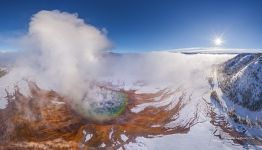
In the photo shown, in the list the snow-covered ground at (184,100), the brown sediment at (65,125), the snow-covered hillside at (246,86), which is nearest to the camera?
the brown sediment at (65,125)

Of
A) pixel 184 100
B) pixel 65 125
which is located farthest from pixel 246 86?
pixel 65 125

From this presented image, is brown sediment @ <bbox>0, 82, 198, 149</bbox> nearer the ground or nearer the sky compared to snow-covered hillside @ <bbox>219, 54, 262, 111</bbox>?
nearer the ground

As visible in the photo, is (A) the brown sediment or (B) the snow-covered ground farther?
(B) the snow-covered ground

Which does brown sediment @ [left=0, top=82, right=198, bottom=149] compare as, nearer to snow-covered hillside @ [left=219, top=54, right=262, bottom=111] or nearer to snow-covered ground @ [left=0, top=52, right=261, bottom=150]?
snow-covered ground @ [left=0, top=52, right=261, bottom=150]

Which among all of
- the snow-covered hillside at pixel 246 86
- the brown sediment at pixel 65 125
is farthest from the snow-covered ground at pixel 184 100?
the snow-covered hillside at pixel 246 86

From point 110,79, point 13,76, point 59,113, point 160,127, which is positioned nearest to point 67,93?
point 59,113

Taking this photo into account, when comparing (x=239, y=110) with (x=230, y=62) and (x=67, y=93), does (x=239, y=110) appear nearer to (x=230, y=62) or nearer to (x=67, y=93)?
(x=230, y=62)

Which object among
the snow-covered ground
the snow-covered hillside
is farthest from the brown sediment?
the snow-covered hillside

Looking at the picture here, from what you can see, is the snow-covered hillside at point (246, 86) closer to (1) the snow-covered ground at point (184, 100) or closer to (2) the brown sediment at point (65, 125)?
(1) the snow-covered ground at point (184, 100)
